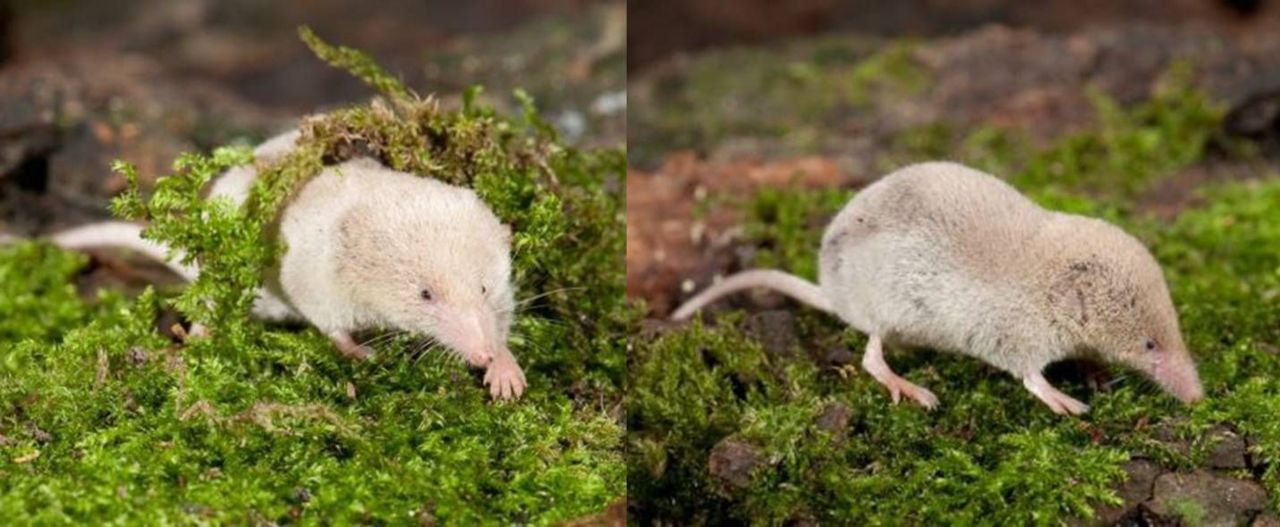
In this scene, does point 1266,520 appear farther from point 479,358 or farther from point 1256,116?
point 1256,116

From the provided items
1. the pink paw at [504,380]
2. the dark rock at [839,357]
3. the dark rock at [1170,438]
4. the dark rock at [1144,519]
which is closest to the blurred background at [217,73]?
the dark rock at [839,357]

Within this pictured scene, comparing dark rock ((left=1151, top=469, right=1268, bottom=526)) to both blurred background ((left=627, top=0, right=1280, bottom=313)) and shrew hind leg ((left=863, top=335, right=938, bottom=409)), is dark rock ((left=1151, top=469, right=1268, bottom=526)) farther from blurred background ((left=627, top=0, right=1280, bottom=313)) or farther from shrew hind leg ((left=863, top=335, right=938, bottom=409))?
blurred background ((left=627, top=0, right=1280, bottom=313))

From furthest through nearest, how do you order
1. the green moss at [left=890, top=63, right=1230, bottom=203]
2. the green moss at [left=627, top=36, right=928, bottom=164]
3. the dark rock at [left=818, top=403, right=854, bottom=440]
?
the green moss at [left=627, top=36, right=928, bottom=164] → the green moss at [left=890, top=63, right=1230, bottom=203] → the dark rock at [left=818, top=403, right=854, bottom=440]

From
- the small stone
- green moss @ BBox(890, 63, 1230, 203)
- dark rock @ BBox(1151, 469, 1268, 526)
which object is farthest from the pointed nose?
the small stone

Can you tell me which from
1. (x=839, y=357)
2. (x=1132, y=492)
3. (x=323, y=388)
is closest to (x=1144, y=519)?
(x=1132, y=492)

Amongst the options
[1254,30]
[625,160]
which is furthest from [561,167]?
[1254,30]
